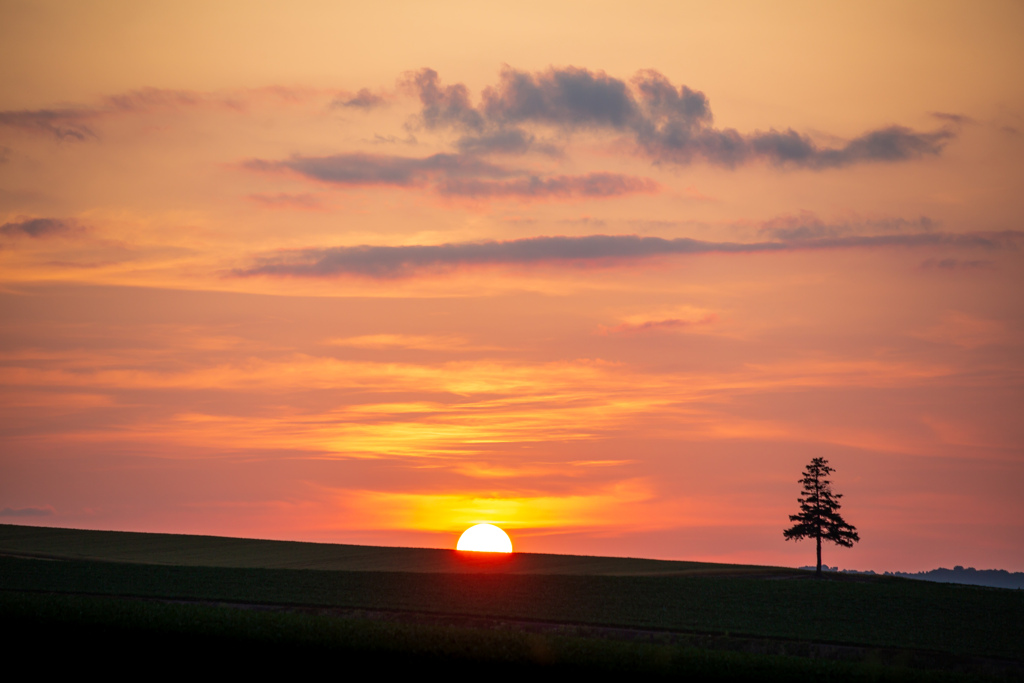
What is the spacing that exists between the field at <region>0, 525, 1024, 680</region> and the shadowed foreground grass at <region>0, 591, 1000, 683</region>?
10 cm

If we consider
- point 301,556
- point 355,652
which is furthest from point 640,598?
point 301,556

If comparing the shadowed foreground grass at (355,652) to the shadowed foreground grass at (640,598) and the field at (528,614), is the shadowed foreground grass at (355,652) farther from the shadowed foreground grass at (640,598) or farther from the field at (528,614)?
the shadowed foreground grass at (640,598)

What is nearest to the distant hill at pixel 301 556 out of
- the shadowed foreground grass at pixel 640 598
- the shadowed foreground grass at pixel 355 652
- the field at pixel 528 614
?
the field at pixel 528 614

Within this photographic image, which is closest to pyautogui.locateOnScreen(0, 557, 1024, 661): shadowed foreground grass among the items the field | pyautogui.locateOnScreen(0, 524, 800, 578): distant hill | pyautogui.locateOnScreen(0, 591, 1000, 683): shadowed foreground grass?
the field

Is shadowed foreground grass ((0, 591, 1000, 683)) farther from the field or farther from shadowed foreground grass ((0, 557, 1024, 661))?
shadowed foreground grass ((0, 557, 1024, 661))

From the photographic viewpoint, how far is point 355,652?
102ft

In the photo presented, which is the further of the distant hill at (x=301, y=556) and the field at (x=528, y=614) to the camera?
the distant hill at (x=301, y=556)

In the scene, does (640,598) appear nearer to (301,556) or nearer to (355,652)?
(355,652)

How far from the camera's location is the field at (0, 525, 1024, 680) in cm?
3203

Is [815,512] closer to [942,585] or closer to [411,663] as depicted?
[942,585]

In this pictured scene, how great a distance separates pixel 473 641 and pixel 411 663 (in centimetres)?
306

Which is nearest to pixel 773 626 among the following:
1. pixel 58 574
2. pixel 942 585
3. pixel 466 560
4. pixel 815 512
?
pixel 942 585

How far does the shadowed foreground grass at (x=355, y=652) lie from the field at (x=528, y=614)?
0.10 metres

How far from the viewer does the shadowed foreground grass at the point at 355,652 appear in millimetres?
30391
